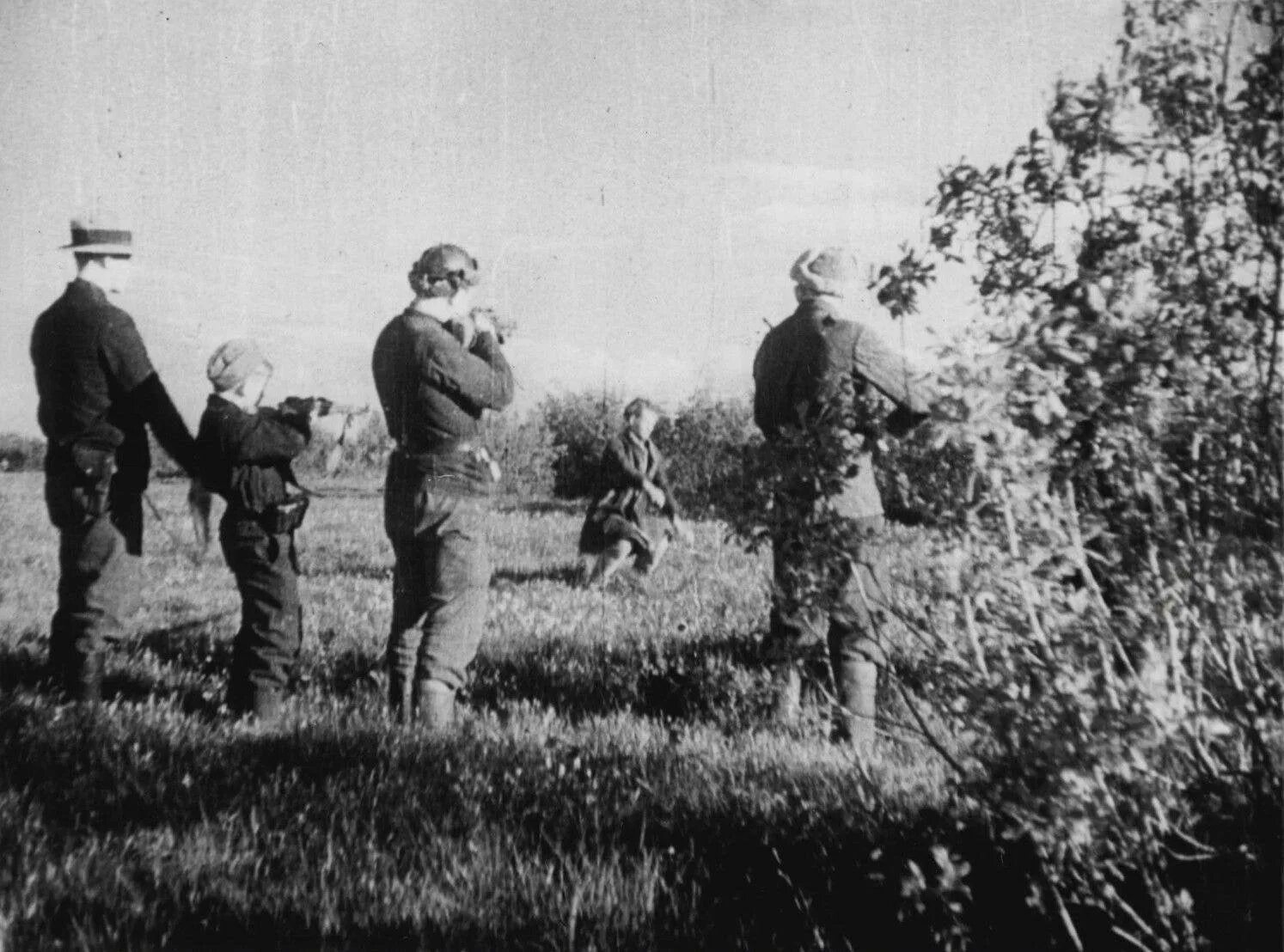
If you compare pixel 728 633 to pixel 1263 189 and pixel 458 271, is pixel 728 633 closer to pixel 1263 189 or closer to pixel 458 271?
pixel 458 271

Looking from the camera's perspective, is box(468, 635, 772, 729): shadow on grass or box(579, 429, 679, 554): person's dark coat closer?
box(468, 635, 772, 729): shadow on grass

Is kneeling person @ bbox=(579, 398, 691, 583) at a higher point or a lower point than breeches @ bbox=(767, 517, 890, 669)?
lower

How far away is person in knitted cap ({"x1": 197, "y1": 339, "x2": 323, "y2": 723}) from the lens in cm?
482

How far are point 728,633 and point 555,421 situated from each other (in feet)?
77.7

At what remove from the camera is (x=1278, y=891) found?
2.39 meters

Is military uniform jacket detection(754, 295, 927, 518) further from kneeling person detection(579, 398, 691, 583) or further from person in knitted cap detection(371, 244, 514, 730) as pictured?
kneeling person detection(579, 398, 691, 583)

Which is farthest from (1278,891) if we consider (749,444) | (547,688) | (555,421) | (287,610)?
(555,421)

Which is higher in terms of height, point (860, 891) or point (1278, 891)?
point (1278, 891)

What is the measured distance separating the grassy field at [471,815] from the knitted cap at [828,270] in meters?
1.33

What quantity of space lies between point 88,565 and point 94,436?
59 cm

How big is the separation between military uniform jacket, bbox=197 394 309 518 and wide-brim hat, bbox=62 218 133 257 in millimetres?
817

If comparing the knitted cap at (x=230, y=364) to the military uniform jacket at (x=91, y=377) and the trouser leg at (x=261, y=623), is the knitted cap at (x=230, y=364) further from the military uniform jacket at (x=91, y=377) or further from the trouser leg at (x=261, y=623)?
the trouser leg at (x=261, y=623)

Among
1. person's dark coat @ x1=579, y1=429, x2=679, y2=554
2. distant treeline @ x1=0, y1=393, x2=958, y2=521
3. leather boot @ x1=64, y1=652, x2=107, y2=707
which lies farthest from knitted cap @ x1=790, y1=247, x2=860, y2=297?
distant treeline @ x1=0, y1=393, x2=958, y2=521

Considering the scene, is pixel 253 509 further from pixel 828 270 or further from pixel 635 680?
pixel 828 270
